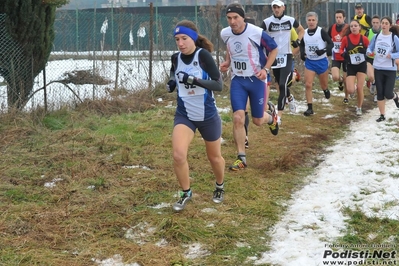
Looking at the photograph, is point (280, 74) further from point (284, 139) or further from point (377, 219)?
point (377, 219)

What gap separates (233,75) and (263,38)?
0.68 metres

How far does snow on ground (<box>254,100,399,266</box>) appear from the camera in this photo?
4.70 meters

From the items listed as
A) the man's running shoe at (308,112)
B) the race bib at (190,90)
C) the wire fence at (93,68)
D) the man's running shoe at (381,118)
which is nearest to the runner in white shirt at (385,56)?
the man's running shoe at (381,118)

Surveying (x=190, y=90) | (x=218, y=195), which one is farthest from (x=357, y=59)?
(x=190, y=90)

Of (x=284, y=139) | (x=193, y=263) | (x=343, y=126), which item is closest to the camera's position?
(x=193, y=263)

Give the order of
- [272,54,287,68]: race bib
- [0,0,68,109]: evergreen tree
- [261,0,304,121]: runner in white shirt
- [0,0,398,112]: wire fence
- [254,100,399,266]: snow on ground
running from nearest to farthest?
[254,100,399,266]: snow on ground
[0,0,68,109]: evergreen tree
[0,0,398,112]: wire fence
[261,0,304,121]: runner in white shirt
[272,54,287,68]: race bib

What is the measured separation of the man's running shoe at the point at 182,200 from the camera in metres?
5.65

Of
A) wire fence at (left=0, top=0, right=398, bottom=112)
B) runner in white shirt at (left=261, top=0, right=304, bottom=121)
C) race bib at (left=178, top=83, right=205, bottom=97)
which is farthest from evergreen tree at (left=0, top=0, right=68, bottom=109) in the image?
race bib at (left=178, top=83, right=205, bottom=97)

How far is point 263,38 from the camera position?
24.5ft

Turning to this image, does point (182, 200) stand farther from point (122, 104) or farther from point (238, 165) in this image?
point (122, 104)

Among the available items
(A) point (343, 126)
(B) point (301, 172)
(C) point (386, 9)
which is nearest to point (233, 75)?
(B) point (301, 172)

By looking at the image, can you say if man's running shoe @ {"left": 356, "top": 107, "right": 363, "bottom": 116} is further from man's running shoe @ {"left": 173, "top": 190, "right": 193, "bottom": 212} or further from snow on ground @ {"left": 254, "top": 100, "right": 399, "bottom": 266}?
man's running shoe @ {"left": 173, "top": 190, "right": 193, "bottom": 212}

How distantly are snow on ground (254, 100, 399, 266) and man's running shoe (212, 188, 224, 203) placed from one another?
0.72 metres

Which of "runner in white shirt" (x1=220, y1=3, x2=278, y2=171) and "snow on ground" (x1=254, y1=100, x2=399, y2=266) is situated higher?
"runner in white shirt" (x1=220, y1=3, x2=278, y2=171)
